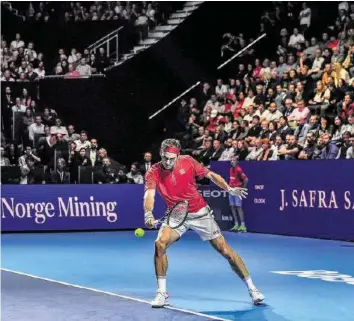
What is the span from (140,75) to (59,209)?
8.44 meters

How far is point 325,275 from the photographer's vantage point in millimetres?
13867

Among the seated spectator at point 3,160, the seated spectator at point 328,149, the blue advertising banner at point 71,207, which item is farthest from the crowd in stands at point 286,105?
the seated spectator at point 3,160

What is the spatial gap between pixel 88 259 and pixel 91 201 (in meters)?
7.82

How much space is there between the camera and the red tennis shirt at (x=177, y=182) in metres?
10.7

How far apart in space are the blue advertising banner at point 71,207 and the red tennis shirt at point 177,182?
13.8 metres

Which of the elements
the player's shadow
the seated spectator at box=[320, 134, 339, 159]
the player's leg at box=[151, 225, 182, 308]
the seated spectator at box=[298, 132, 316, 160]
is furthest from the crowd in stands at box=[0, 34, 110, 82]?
the player's shadow

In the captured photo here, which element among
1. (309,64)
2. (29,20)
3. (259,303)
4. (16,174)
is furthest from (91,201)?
(259,303)

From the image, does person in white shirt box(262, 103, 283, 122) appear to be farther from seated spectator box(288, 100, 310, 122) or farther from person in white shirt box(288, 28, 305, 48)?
person in white shirt box(288, 28, 305, 48)

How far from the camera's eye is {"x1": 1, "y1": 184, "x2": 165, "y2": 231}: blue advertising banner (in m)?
24.0

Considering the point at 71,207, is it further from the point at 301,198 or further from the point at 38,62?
the point at 38,62

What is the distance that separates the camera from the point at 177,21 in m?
32.5

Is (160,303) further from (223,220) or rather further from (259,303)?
(223,220)

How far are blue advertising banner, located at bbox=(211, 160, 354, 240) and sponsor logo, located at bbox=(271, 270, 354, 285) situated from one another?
584 cm

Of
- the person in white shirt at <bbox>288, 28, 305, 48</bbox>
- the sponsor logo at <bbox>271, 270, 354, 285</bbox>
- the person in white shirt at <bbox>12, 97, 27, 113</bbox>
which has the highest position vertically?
the person in white shirt at <bbox>288, 28, 305, 48</bbox>
